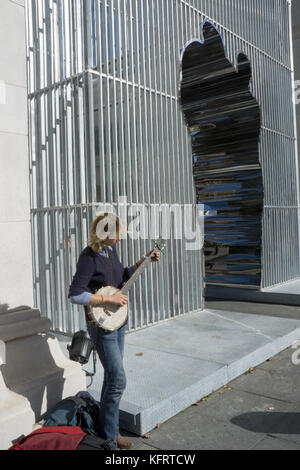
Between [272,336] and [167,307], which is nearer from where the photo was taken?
[272,336]

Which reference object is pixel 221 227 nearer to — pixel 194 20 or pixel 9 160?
pixel 194 20

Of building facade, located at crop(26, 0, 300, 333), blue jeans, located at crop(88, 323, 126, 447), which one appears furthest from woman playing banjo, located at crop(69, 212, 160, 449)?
building facade, located at crop(26, 0, 300, 333)

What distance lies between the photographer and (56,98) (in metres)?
6.70

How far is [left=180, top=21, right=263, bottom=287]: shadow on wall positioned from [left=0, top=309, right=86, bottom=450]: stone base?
7151 millimetres

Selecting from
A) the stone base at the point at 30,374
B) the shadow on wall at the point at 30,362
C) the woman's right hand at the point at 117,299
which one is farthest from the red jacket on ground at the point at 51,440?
the woman's right hand at the point at 117,299

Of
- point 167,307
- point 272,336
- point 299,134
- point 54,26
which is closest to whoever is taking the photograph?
point 272,336

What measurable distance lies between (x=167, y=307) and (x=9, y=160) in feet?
14.1

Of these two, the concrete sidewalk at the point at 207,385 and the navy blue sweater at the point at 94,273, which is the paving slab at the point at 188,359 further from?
the navy blue sweater at the point at 94,273

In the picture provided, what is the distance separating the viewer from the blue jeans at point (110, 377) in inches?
127

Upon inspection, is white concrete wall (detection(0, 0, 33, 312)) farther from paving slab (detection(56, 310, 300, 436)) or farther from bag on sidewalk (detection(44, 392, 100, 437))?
paving slab (detection(56, 310, 300, 436))

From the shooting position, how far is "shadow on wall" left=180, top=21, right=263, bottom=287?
402 inches

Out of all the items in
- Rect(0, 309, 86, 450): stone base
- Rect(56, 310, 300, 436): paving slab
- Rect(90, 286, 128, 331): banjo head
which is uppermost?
Rect(90, 286, 128, 331): banjo head
